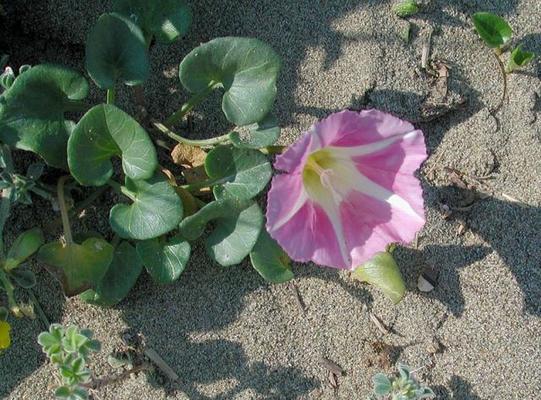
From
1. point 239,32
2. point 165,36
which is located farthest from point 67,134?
point 239,32

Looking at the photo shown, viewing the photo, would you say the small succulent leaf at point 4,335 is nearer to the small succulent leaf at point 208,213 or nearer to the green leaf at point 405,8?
the small succulent leaf at point 208,213

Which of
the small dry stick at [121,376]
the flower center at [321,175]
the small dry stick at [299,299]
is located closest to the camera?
the flower center at [321,175]

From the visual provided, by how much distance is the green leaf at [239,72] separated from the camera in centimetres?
199

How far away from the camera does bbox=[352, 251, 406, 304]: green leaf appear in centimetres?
214

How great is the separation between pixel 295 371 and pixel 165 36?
104 cm

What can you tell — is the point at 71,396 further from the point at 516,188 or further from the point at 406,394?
the point at 516,188

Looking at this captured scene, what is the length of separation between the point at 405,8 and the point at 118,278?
1.18 metres

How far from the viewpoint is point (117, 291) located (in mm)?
2117

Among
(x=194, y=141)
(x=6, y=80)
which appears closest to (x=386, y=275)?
(x=194, y=141)

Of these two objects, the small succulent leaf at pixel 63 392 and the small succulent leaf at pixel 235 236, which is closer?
the small succulent leaf at pixel 63 392

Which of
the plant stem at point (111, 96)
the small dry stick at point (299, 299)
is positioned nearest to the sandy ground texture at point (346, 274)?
the small dry stick at point (299, 299)

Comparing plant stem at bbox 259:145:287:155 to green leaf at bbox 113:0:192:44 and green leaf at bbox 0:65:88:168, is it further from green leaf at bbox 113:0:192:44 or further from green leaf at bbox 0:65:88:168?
green leaf at bbox 0:65:88:168

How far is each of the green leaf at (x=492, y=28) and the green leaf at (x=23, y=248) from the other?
141 centimetres

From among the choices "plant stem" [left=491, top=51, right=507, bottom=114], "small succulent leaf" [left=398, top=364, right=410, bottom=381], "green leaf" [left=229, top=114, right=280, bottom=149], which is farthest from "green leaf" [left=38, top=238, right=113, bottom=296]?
"plant stem" [left=491, top=51, right=507, bottom=114]
